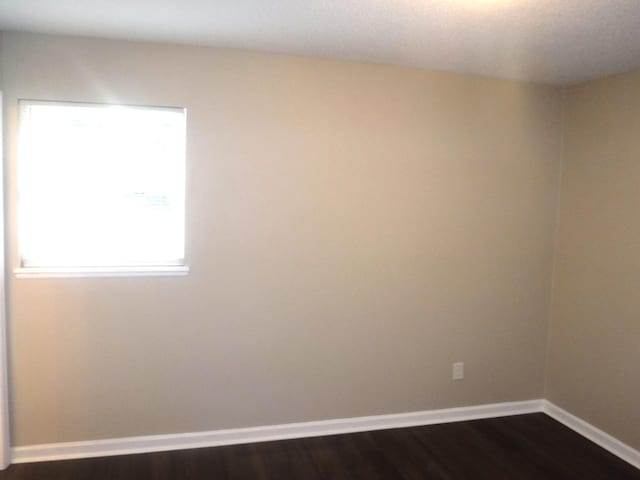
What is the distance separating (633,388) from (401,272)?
1.53m

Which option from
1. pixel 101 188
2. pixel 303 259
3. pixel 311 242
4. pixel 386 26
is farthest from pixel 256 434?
pixel 386 26

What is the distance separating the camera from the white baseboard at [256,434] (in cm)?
269

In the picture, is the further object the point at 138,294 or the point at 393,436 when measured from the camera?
the point at 393,436

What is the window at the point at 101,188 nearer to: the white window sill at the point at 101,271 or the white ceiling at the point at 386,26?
the white window sill at the point at 101,271

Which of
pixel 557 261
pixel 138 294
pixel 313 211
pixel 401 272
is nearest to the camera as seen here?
pixel 138 294

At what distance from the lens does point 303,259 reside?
2.96m

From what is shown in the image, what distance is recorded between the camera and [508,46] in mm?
2531

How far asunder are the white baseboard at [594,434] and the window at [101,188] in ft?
9.11

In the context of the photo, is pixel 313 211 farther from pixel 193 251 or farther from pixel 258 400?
pixel 258 400

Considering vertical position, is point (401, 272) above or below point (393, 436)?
above

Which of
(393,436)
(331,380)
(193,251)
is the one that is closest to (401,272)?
(331,380)

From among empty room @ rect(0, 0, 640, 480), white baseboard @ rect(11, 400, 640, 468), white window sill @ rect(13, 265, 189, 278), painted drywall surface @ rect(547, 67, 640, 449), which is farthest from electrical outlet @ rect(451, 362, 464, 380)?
white window sill @ rect(13, 265, 189, 278)

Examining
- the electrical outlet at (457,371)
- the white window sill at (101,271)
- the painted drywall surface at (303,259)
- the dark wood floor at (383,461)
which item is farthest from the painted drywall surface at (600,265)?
the white window sill at (101,271)

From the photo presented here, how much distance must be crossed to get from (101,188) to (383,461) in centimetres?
226
